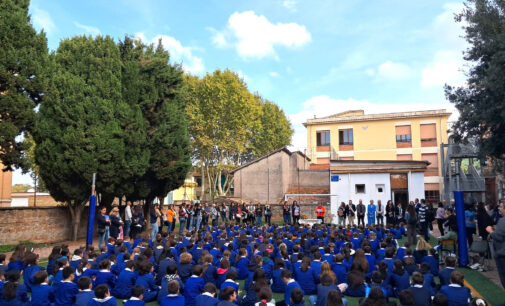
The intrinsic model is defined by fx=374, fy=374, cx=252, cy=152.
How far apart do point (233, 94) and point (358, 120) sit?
50.8 feet

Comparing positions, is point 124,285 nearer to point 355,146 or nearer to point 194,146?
point 194,146

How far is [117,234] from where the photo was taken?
16391 millimetres

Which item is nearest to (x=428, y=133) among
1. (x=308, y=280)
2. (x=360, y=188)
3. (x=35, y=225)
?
(x=360, y=188)

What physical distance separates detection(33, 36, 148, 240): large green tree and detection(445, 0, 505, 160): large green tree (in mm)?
15963

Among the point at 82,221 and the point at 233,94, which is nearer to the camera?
the point at 82,221

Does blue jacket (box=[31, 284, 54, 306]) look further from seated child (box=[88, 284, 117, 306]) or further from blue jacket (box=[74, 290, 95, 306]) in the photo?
seated child (box=[88, 284, 117, 306])

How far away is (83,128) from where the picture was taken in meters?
19.1

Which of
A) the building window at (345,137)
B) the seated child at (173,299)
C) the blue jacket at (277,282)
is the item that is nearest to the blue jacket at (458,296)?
the blue jacket at (277,282)

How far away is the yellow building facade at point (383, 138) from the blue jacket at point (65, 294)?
3846 cm

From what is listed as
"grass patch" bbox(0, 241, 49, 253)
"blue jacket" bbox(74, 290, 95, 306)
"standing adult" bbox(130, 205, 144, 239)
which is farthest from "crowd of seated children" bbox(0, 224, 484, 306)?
"grass patch" bbox(0, 241, 49, 253)

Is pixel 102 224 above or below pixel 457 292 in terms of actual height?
above

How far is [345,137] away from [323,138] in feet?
8.74

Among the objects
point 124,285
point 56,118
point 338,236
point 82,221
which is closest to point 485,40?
point 338,236

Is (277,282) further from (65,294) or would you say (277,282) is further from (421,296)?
(65,294)
